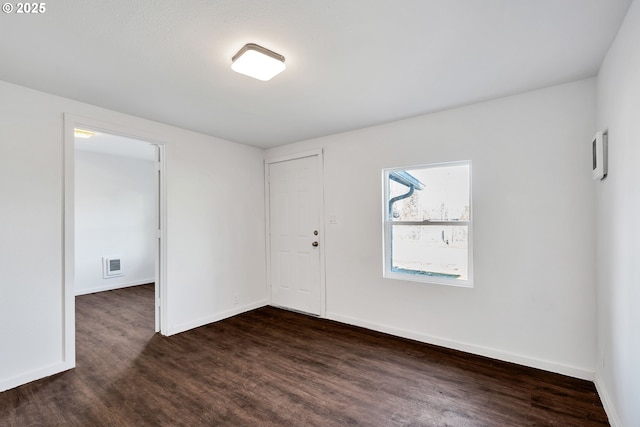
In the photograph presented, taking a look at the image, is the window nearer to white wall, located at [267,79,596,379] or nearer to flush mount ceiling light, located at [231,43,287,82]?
white wall, located at [267,79,596,379]

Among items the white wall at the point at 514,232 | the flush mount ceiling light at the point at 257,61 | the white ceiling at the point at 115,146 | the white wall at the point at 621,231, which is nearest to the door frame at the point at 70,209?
the white ceiling at the point at 115,146

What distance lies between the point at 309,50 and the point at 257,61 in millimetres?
343

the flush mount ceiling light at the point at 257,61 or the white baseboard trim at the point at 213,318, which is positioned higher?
the flush mount ceiling light at the point at 257,61

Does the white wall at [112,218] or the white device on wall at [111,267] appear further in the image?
the white device on wall at [111,267]

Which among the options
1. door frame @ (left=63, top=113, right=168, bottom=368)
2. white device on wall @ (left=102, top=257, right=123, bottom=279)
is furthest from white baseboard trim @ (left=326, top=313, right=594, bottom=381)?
white device on wall @ (left=102, top=257, right=123, bottom=279)

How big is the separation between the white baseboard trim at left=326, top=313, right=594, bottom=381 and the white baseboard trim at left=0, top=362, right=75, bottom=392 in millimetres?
2764

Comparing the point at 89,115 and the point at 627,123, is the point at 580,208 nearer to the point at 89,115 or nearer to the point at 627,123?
the point at 627,123

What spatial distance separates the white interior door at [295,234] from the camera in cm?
410

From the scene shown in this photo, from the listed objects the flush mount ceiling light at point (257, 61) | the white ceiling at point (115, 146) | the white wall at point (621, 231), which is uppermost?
the white ceiling at point (115, 146)

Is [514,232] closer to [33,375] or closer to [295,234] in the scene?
[295,234]

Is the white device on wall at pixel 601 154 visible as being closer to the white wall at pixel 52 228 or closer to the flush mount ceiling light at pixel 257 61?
the flush mount ceiling light at pixel 257 61

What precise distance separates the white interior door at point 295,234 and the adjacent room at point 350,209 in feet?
0.23

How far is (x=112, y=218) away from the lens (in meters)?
5.84

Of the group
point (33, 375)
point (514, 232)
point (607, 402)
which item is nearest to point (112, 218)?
point (33, 375)
